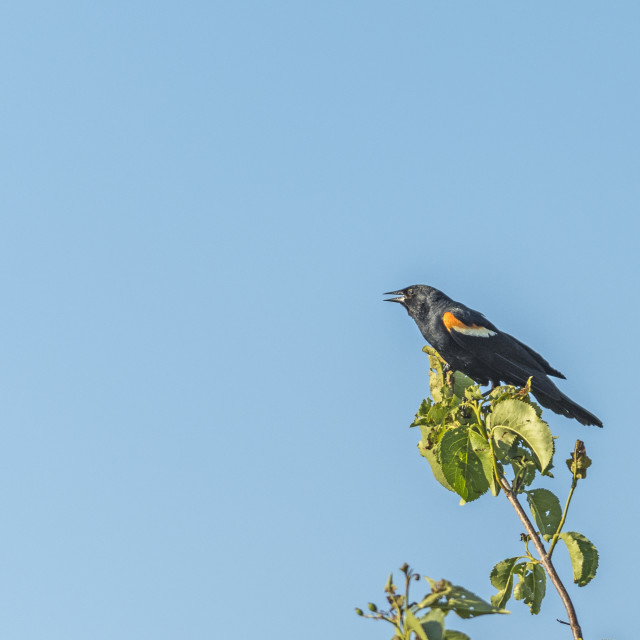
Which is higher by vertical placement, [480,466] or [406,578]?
[480,466]

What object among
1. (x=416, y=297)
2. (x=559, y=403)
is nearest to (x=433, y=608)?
(x=559, y=403)

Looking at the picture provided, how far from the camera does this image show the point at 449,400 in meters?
4.70

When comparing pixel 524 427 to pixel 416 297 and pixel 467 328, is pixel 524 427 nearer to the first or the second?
pixel 467 328

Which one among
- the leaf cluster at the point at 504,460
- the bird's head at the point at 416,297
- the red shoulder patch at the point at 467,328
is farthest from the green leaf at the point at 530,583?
the bird's head at the point at 416,297

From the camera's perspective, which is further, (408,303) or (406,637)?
(408,303)

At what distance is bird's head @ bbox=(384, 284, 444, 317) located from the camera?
8.65 meters

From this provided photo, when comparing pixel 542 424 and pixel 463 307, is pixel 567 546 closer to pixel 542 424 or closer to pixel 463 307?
pixel 542 424

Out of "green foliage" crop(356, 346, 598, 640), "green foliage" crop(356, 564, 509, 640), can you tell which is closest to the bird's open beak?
"green foliage" crop(356, 346, 598, 640)

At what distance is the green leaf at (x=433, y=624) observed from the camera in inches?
87.3

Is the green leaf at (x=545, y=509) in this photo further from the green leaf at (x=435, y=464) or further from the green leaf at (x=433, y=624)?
the green leaf at (x=433, y=624)

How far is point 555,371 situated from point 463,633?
5.74m

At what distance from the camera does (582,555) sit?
3.68 metres

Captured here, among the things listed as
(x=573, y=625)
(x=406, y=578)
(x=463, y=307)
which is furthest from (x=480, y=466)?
(x=463, y=307)

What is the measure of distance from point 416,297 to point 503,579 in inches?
202
